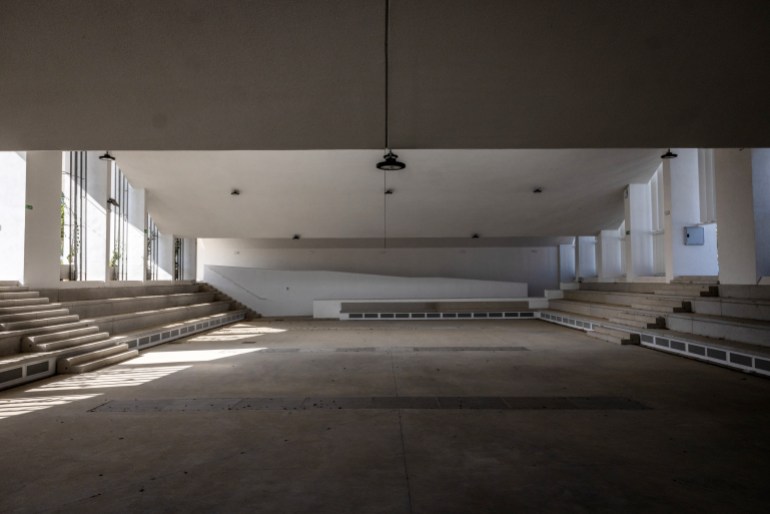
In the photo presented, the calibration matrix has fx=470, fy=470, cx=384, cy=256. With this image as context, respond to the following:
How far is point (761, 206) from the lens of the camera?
8.70 meters

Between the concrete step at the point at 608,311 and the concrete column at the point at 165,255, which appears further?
the concrete column at the point at 165,255

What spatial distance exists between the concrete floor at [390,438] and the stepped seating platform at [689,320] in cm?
55

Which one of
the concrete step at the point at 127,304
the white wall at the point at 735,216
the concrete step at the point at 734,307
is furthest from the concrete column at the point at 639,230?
the concrete step at the point at 127,304

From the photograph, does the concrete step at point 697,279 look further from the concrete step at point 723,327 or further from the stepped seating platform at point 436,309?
the stepped seating platform at point 436,309

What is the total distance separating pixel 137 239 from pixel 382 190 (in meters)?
7.44

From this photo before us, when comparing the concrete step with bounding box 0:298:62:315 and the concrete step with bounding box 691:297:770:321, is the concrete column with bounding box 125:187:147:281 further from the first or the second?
the concrete step with bounding box 691:297:770:321

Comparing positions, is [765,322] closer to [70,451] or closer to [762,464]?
[762,464]

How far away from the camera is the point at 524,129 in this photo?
16.5 feet

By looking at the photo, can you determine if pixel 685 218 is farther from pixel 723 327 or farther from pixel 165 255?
pixel 165 255

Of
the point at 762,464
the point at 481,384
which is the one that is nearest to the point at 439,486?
the point at 762,464

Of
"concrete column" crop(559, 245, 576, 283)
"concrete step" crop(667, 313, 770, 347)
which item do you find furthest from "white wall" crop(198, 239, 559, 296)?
"concrete step" crop(667, 313, 770, 347)

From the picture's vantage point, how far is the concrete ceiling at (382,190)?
11711 mm

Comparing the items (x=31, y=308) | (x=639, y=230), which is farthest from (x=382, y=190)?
(x=31, y=308)

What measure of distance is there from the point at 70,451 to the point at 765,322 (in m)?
9.46
